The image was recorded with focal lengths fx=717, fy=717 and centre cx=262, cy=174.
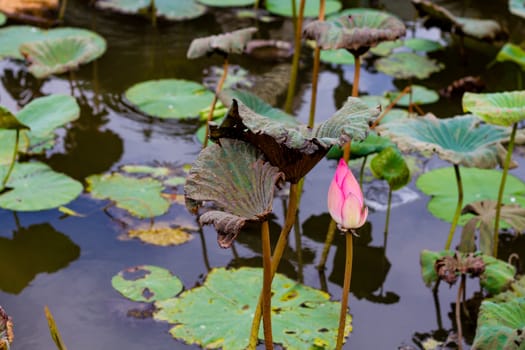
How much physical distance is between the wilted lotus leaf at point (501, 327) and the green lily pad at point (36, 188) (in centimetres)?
167

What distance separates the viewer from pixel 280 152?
5.46ft

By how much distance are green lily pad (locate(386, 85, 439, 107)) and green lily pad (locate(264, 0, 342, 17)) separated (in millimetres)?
1333

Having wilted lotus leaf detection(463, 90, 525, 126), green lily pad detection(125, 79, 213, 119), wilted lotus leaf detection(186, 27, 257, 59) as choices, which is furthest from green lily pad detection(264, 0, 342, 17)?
wilted lotus leaf detection(463, 90, 525, 126)

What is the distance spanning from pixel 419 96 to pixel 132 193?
1782 mm

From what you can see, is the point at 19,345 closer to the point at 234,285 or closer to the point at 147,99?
the point at 234,285

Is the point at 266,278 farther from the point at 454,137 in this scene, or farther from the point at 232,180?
the point at 454,137

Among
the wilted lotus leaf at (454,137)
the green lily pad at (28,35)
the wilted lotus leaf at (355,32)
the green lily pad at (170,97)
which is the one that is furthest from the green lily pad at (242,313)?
the green lily pad at (28,35)

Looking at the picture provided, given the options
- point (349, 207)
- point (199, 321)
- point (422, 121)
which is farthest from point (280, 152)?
point (422, 121)

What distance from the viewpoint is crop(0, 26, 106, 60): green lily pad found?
4.33 metres

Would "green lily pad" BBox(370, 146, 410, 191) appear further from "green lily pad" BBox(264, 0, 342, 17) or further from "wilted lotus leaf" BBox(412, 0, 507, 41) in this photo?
"green lily pad" BBox(264, 0, 342, 17)

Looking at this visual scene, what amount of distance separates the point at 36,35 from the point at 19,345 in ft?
8.88

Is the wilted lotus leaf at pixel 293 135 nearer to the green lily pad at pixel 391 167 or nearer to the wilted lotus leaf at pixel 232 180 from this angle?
the wilted lotus leaf at pixel 232 180

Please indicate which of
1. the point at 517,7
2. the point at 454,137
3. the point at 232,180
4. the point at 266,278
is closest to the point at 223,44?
the point at 454,137

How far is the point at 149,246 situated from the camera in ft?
9.01
